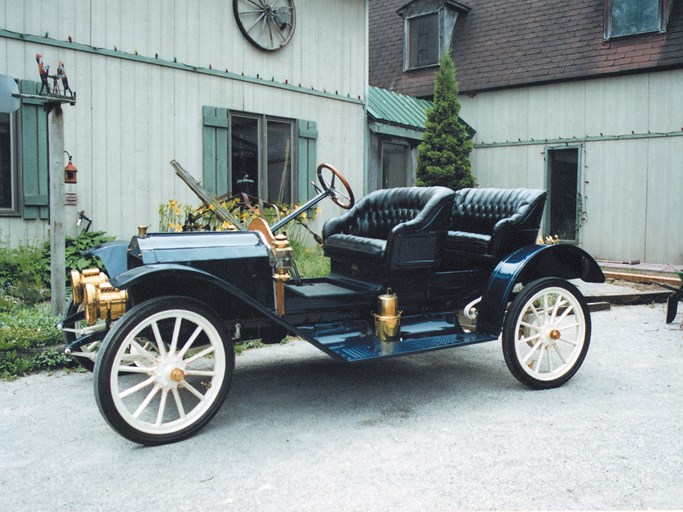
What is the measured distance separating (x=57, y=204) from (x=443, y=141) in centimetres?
858

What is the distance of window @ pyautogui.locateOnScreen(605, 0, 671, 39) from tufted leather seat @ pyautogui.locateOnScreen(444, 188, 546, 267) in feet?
31.1

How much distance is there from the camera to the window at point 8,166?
281 inches

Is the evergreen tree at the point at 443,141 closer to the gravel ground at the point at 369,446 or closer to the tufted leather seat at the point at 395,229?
the tufted leather seat at the point at 395,229

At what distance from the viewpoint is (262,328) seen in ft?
13.5

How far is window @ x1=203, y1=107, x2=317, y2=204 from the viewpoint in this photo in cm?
898

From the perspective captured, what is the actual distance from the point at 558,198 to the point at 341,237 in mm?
9949

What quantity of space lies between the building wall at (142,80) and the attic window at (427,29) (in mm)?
5884

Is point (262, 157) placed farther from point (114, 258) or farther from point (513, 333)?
point (513, 333)

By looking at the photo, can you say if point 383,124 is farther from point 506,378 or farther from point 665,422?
point 665,422

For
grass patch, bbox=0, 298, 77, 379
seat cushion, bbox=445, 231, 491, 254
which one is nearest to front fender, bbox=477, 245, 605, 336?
seat cushion, bbox=445, 231, 491, 254

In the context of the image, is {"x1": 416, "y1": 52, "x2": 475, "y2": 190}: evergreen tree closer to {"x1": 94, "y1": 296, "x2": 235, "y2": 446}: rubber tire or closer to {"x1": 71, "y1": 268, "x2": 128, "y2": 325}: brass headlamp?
{"x1": 71, "y1": 268, "x2": 128, "y2": 325}: brass headlamp

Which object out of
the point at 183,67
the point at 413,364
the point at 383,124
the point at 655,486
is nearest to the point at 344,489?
the point at 655,486

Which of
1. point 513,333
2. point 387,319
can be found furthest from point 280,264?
point 513,333

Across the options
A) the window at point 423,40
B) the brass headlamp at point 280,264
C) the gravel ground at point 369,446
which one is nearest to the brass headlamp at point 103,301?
the gravel ground at point 369,446
